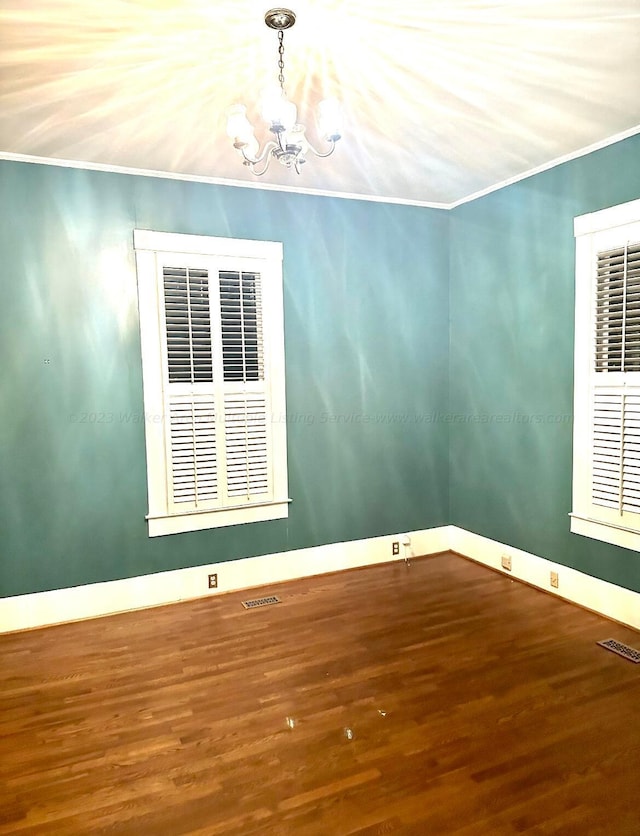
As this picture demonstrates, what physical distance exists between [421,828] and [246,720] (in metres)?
0.90

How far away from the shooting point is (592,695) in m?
2.62

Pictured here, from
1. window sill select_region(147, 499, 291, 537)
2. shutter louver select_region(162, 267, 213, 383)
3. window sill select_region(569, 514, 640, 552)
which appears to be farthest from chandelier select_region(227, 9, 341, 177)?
window sill select_region(569, 514, 640, 552)

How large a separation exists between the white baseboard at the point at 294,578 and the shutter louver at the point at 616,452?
0.53m

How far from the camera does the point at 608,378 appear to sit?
10.9 feet

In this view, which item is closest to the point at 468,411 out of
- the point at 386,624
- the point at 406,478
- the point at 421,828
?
the point at 406,478

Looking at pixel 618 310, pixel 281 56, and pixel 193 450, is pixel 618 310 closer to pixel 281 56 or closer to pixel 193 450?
pixel 281 56

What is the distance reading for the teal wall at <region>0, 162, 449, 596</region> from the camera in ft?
11.1

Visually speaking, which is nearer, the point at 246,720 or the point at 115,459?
the point at 246,720

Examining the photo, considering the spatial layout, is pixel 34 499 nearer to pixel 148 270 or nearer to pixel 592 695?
pixel 148 270

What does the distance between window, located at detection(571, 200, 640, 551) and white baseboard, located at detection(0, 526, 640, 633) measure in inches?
15.7

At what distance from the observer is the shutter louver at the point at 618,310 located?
10.3ft

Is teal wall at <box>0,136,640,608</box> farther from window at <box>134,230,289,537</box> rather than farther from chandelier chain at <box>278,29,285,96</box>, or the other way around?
chandelier chain at <box>278,29,285,96</box>

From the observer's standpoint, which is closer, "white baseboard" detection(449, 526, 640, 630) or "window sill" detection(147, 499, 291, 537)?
"white baseboard" detection(449, 526, 640, 630)

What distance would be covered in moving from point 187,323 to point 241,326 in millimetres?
360
